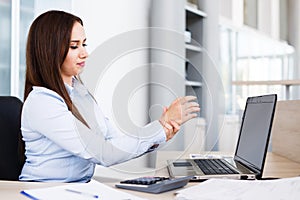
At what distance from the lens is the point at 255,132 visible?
1366 millimetres

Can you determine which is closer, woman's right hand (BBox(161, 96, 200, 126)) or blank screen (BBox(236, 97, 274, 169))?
woman's right hand (BBox(161, 96, 200, 126))

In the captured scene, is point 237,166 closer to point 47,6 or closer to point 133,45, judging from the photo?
point 133,45

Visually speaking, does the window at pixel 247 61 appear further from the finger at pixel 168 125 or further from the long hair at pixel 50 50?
the finger at pixel 168 125

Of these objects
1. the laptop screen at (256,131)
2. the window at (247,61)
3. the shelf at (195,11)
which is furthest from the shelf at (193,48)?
the laptop screen at (256,131)

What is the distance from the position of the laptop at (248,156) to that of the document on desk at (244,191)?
0.18 m

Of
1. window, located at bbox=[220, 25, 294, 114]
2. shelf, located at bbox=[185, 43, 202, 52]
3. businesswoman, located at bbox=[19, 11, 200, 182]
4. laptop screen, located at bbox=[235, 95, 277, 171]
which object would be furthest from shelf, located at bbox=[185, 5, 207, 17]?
businesswoman, located at bbox=[19, 11, 200, 182]

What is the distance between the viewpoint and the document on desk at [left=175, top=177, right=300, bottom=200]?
2.89 ft

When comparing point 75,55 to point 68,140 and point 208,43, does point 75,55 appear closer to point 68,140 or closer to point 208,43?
point 68,140

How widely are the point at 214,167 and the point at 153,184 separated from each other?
0.40m

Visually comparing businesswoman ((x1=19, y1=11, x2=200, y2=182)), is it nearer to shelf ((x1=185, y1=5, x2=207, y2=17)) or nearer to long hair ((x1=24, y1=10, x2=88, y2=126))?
long hair ((x1=24, y1=10, x2=88, y2=126))

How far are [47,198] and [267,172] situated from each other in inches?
31.0

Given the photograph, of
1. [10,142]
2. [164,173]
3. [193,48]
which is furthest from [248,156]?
[193,48]

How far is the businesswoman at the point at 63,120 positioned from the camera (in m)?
1.25

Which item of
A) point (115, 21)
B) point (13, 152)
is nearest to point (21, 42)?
point (115, 21)
